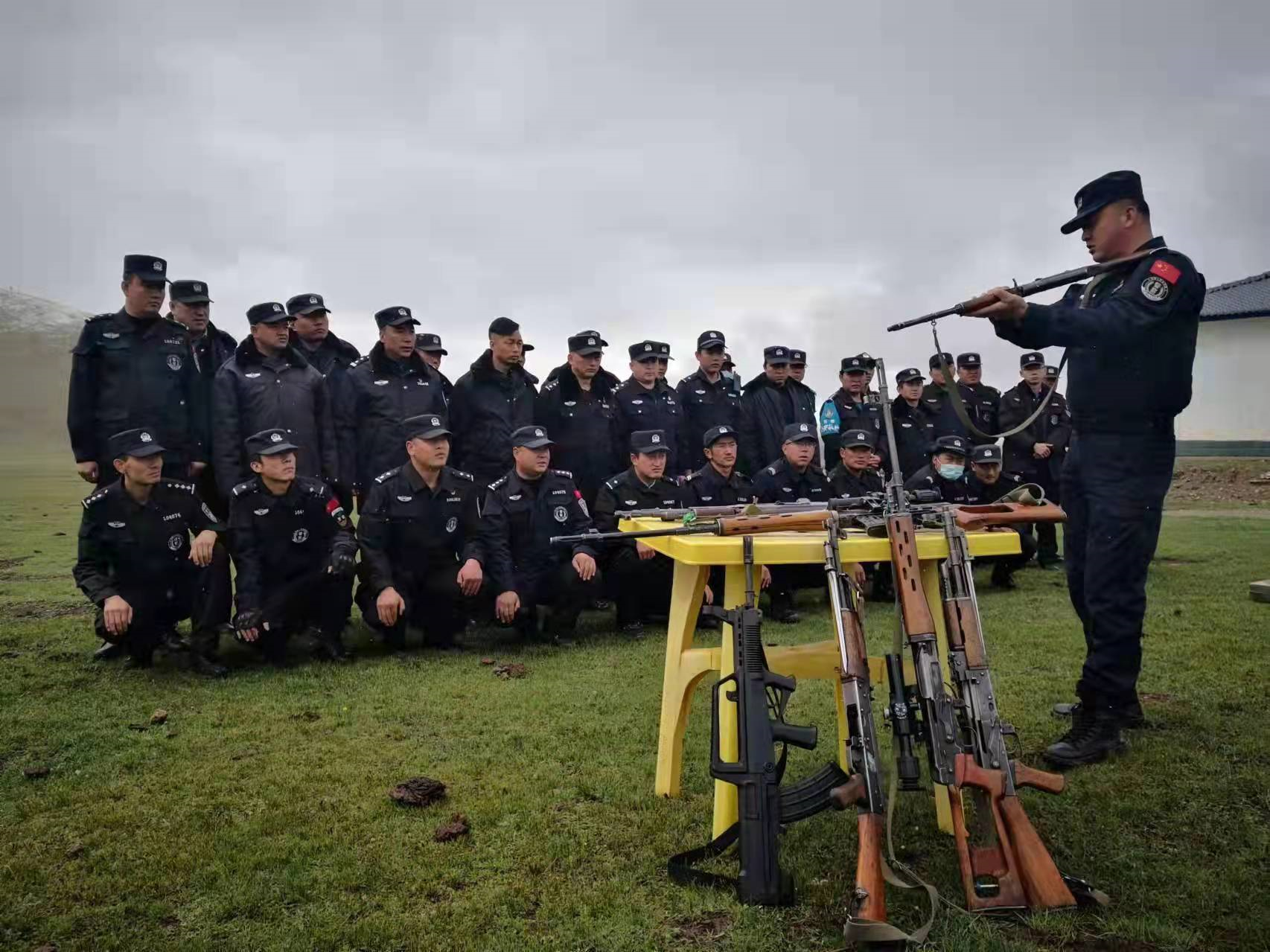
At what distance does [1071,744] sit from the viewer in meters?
3.62

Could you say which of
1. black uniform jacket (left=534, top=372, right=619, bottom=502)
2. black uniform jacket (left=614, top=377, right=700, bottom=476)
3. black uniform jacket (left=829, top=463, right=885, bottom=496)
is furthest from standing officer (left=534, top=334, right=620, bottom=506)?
black uniform jacket (left=829, top=463, right=885, bottom=496)

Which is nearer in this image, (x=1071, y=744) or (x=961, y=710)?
(x=961, y=710)

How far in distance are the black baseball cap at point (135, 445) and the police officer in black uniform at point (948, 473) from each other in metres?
5.77

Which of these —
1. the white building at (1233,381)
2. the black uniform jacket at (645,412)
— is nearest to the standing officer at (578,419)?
the black uniform jacket at (645,412)

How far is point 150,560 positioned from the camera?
17.7 ft

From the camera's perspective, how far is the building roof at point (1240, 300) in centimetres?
2142

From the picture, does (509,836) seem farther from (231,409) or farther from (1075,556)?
(231,409)

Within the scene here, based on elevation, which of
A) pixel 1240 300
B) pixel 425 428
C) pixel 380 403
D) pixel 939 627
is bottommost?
pixel 939 627

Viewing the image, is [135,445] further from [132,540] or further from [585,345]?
[585,345]

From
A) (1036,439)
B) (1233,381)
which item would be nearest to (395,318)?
(1036,439)

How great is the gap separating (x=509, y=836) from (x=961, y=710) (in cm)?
155

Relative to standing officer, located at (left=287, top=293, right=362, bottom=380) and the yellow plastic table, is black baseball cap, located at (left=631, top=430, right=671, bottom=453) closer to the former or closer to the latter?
standing officer, located at (left=287, top=293, right=362, bottom=380)

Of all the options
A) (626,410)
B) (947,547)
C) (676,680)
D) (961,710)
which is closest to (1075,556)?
(947,547)

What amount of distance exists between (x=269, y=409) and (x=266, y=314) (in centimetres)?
67
